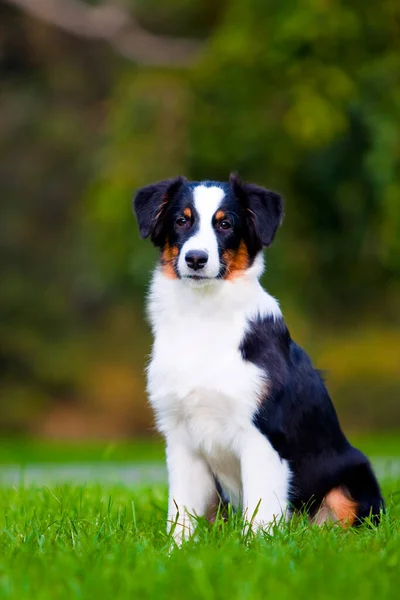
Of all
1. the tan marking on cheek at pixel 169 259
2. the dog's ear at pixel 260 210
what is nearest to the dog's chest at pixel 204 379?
the tan marking on cheek at pixel 169 259

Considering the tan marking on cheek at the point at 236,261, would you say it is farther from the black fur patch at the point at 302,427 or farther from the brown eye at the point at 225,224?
the black fur patch at the point at 302,427

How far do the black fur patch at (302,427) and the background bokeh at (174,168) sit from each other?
486 millimetres

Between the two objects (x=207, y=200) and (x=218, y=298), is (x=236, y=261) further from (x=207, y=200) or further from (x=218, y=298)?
(x=207, y=200)

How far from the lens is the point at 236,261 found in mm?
5023

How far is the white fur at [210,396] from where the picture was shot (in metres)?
4.78

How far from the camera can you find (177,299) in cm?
505

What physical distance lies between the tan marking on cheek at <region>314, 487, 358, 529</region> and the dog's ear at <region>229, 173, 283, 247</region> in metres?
1.27

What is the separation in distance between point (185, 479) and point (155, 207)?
4.38 feet

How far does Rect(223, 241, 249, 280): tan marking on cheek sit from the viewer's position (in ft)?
16.3

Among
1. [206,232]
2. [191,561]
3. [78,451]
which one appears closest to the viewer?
[191,561]

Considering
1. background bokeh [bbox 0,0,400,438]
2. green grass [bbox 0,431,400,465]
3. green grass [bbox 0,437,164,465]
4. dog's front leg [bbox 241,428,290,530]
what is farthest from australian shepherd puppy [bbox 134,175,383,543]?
green grass [bbox 0,437,164,465]

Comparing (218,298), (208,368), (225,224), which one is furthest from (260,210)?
(208,368)

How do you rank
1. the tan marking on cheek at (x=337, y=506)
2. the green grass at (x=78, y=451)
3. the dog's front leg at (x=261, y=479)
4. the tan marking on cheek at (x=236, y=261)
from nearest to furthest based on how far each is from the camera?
1. the dog's front leg at (x=261, y=479)
2. the tan marking on cheek at (x=236, y=261)
3. the tan marking on cheek at (x=337, y=506)
4. the green grass at (x=78, y=451)

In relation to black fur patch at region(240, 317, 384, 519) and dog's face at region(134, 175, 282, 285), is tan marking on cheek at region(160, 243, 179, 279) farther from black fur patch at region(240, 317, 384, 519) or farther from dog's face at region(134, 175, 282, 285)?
black fur patch at region(240, 317, 384, 519)
